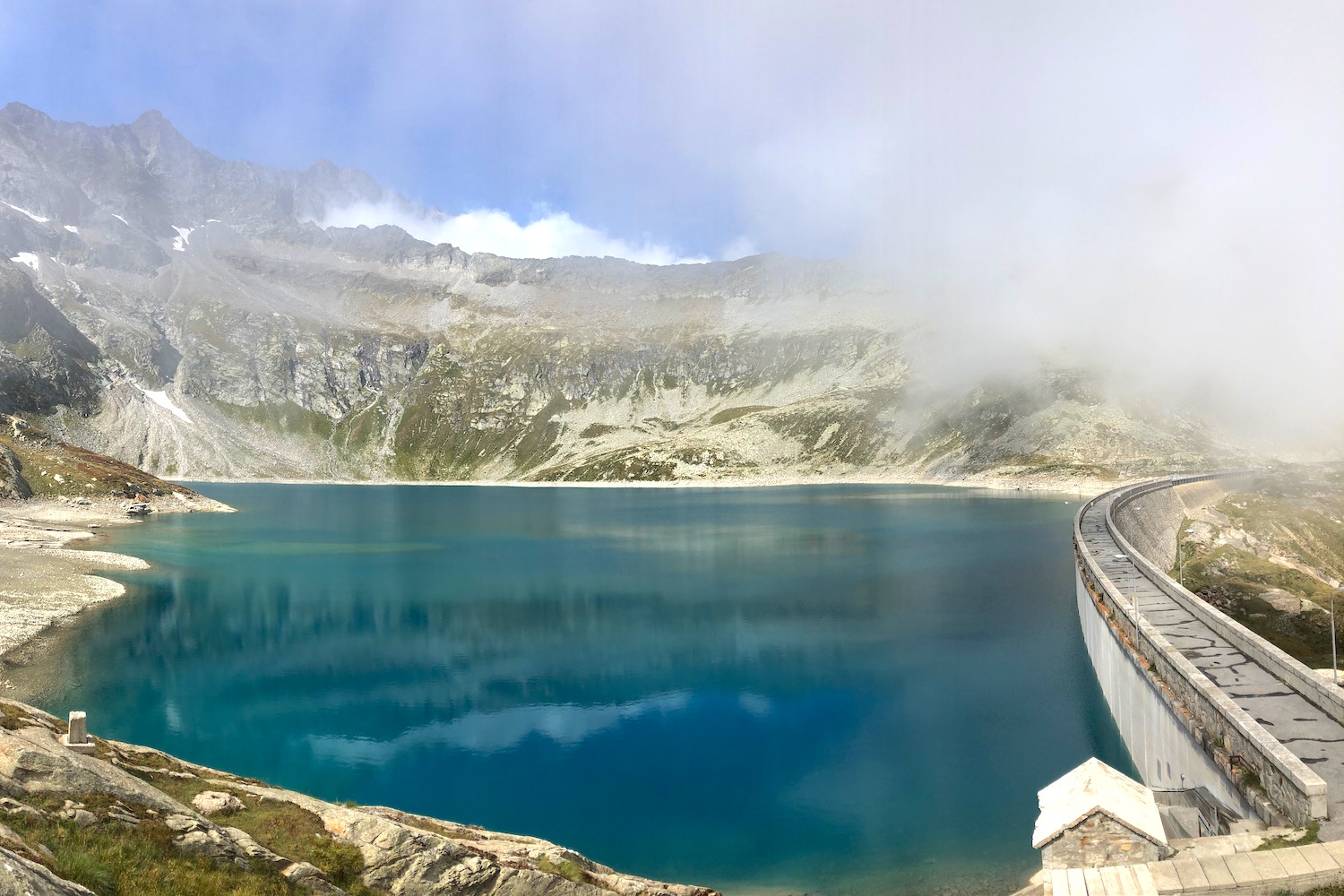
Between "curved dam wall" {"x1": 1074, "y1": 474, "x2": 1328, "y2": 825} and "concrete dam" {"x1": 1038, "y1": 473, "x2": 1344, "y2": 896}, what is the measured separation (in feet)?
0.17

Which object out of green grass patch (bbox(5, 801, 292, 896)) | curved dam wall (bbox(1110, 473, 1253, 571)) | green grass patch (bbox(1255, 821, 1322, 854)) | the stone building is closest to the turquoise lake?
green grass patch (bbox(1255, 821, 1322, 854))

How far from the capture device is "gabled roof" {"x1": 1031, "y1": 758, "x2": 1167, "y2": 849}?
47.4ft

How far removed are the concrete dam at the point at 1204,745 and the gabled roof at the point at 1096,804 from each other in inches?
1.6

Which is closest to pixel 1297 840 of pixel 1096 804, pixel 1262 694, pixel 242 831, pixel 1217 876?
pixel 1217 876

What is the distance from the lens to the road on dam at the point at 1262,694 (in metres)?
18.9

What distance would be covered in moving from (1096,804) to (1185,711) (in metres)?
13.1

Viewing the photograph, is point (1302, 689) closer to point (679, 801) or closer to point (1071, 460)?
point (679, 801)

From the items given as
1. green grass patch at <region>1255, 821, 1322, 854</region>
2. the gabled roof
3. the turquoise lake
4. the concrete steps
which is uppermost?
the gabled roof

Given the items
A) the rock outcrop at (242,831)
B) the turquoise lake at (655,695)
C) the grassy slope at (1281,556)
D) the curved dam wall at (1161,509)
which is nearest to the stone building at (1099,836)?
the turquoise lake at (655,695)

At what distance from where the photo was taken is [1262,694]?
82.0 ft

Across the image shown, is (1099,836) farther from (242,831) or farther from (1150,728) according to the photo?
(1150,728)

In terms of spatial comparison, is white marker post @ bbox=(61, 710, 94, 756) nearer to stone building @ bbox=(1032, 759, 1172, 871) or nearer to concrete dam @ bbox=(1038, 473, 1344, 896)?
stone building @ bbox=(1032, 759, 1172, 871)

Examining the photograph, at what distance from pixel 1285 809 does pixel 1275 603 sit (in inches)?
1849

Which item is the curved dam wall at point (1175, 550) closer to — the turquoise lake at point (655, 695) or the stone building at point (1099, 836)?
the turquoise lake at point (655, 695)
